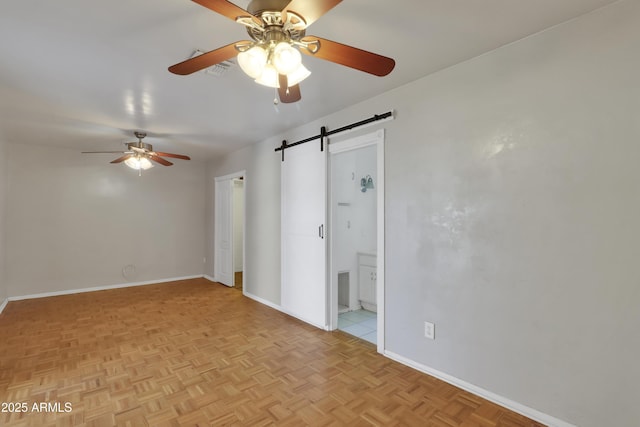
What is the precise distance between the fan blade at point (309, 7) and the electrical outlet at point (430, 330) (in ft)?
7.60

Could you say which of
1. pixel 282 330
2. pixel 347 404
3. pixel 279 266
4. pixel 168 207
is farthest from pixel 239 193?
pixel 347 404

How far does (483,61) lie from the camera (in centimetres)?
220

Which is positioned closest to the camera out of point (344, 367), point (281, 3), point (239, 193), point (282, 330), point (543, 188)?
point (281, 3)

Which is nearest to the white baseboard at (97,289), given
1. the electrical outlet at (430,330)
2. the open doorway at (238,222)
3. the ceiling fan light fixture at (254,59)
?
the open doorway at (238,222)

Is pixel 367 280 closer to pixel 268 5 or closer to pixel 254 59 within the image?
pixel 254 59

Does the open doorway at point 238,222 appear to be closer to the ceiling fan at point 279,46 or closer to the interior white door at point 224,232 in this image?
the interior white door at point 224,232

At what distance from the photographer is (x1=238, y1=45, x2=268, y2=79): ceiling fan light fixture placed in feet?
4.53

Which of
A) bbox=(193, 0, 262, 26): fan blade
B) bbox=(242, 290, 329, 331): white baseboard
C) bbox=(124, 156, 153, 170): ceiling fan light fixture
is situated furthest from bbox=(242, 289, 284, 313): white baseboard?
bbox=(193, 0, 262, 26): fan blade

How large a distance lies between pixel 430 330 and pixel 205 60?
2460mm

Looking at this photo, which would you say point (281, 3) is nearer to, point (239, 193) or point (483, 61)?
point (483, 61)

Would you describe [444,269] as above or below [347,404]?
above

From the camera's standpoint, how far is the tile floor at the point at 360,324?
11.1 feet

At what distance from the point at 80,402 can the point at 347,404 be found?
73.7 inches

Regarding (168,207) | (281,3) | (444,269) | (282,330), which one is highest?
(281,3)
